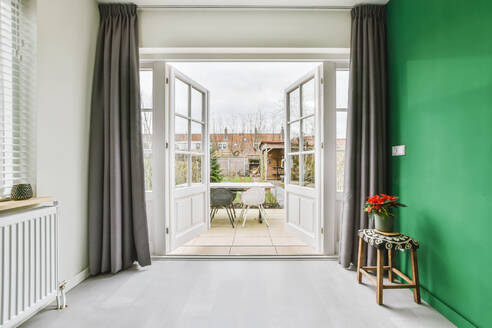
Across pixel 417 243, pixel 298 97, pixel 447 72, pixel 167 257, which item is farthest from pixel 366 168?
pixel 167 257

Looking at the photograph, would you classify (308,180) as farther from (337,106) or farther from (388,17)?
(388,17)

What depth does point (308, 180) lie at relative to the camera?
3.16 meters

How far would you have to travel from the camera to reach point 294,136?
346cm

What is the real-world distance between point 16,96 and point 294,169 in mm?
2922

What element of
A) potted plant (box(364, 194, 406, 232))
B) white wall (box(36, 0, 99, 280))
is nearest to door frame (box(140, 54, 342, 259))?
white wall (box(36, 0, 99, 280))

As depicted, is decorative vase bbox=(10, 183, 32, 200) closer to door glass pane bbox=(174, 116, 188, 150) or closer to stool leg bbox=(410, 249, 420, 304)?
door glass pane bbox=(174, 116, 188, 150)

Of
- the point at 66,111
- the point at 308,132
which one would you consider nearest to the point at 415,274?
the point at 308,132

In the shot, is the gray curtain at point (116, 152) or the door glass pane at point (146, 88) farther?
the door glass pane at point (146, 88)

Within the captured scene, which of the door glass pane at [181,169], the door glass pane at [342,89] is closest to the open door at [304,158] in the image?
the door glass pane at [342,89]

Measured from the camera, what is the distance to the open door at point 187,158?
115 inches

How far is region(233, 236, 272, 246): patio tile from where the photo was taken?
11.0ft

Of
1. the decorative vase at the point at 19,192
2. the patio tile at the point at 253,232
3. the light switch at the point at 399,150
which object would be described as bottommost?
the patio tile at the point at 253,232

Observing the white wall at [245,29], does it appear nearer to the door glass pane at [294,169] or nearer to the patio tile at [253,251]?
the door glass pane at [294,169]

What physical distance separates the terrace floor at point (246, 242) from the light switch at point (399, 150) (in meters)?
1.43
